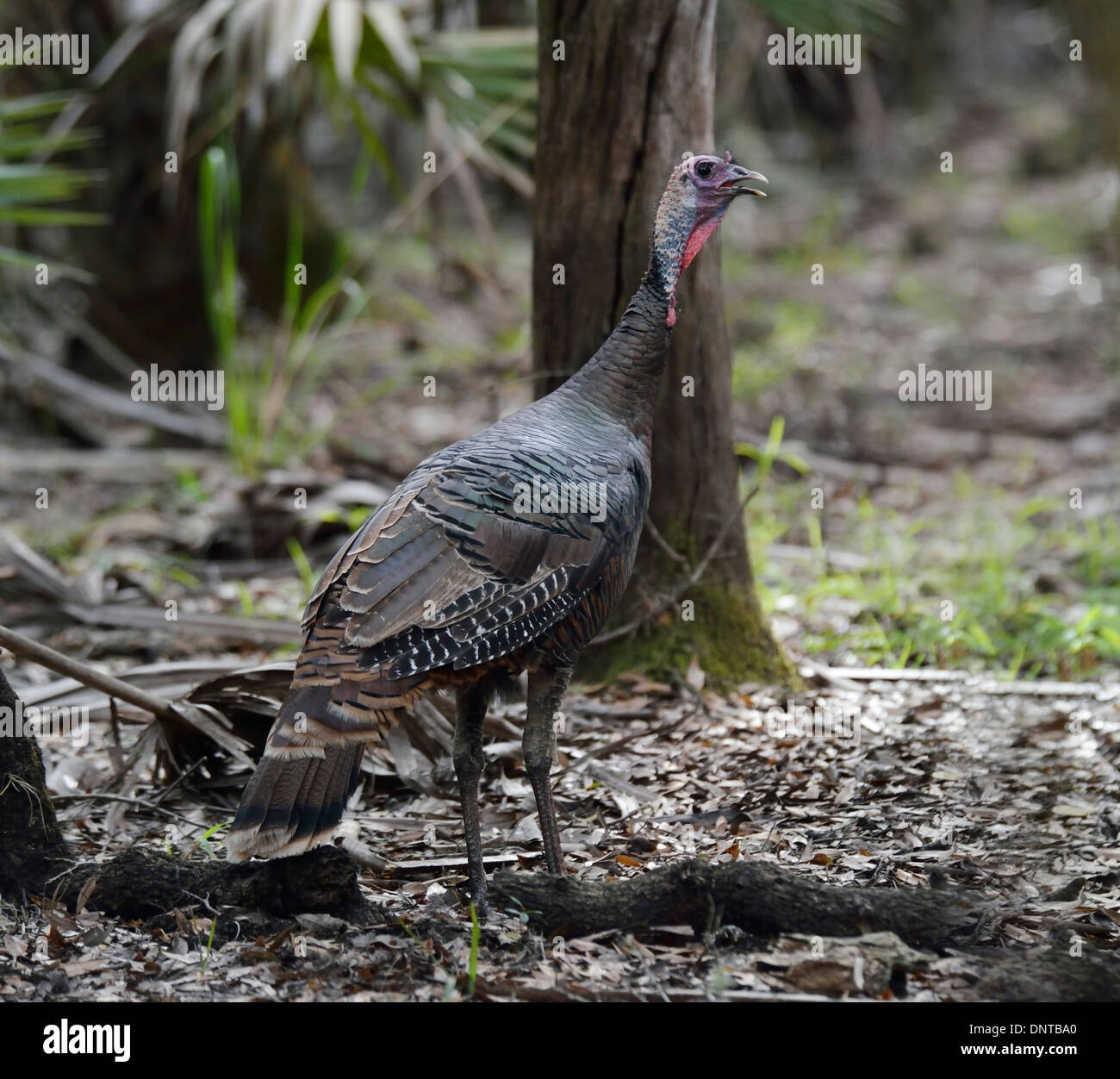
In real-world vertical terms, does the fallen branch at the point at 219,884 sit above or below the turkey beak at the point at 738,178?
below

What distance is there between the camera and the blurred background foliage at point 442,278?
5730 millimetres

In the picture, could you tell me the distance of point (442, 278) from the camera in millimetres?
8695

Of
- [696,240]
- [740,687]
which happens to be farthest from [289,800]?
[740,687]

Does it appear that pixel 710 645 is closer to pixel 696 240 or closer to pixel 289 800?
pixel 696 240

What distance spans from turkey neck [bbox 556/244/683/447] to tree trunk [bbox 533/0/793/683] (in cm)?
56

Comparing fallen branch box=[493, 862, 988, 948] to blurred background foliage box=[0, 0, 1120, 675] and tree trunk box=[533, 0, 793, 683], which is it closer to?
tree trunk box=[533, 0, 793, 683]

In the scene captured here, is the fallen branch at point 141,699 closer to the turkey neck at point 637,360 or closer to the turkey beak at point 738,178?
the turkey neck at point 637,360

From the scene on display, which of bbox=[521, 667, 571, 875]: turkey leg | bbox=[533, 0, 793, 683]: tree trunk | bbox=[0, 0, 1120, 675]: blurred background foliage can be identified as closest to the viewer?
bbox=[521, 667, 571, 875]: turkey leg

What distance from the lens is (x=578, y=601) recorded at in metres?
3.32

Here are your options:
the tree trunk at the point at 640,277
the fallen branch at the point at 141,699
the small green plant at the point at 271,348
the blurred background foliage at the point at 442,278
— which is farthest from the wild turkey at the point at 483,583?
the small green plant at the point at 271,348

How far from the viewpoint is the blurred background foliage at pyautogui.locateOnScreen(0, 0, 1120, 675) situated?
5.73 m

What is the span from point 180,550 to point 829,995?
4446 millimetres

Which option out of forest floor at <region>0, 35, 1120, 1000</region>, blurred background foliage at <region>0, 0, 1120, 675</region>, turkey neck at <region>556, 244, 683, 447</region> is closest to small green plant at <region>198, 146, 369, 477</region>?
blurred background foliage at <region>0, 0, 1120, 675</region>

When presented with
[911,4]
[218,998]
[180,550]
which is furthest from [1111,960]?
[911,4]
